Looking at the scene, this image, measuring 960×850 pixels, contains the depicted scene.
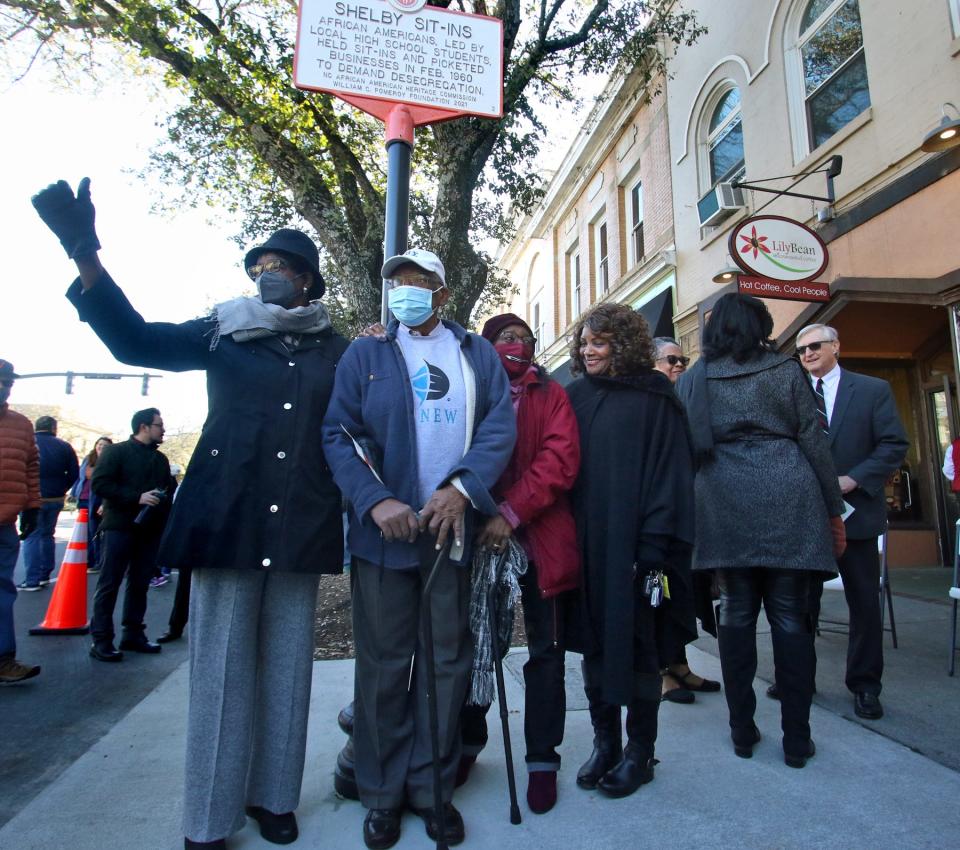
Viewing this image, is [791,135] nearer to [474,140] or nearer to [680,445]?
[474,140]

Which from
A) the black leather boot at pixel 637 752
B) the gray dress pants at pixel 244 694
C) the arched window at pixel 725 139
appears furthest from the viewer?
the arched window at pixel 725 139

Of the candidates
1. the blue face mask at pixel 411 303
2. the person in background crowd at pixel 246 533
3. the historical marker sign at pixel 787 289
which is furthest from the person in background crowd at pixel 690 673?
the historical marker sign at pixel 787 289

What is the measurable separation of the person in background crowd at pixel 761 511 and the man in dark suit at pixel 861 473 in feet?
1.80

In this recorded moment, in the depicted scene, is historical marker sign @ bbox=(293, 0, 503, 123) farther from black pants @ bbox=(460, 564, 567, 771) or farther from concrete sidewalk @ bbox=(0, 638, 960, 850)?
concrete sidewalk @ bbox=(0, 638, 960, 850)

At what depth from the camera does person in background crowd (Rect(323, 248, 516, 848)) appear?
2.22m

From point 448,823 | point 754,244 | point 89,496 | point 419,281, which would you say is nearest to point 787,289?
point 754,244

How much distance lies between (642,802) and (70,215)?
278cm

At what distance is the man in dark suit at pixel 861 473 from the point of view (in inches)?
127

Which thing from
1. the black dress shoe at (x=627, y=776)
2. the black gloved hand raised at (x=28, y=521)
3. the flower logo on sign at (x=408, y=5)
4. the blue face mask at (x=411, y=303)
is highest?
the flower logo on sign at (x=408, y=5)

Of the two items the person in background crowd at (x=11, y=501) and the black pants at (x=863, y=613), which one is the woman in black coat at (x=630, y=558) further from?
the person in background crowd at (x=11, y=501)

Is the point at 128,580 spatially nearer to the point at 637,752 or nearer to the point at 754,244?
the point at 637,752

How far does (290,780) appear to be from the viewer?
2252 mm

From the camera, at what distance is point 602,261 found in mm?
16344

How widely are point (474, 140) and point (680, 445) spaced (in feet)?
17.4
